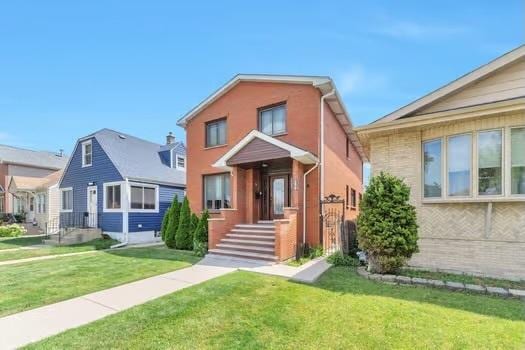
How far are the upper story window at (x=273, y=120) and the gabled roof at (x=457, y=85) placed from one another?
14.5 ft

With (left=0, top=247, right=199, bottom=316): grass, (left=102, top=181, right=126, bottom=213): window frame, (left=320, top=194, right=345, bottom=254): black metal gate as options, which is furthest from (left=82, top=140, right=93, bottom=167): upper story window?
(left=320, top=194, right=345, bottom=254): black metal gate

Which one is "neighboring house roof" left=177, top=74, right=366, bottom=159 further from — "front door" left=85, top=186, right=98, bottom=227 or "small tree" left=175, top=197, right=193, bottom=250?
"front door" left=85, top=186, right=98, bottom=227

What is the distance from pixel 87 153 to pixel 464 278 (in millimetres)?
20913

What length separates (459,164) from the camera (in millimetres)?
7414

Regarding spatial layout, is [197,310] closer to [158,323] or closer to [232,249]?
[158,323]

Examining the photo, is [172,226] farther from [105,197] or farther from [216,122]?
[105,197]

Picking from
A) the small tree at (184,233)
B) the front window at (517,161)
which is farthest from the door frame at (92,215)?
the front window at (517,161)

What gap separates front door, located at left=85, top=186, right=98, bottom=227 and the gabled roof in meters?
17.1

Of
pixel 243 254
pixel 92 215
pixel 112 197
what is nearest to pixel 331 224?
pixel 243 254

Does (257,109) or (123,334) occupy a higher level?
(257,109)

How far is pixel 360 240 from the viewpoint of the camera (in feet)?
25.0

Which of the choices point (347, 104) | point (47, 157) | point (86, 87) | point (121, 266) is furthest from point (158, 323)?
point (47, 157)

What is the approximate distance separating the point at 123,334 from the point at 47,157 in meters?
34.8

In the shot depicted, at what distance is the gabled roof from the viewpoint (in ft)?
A: 23.5
